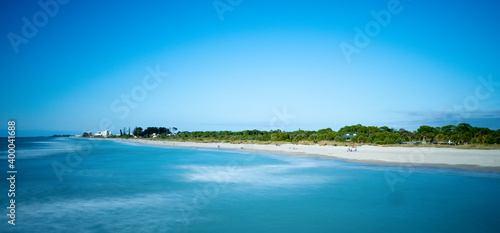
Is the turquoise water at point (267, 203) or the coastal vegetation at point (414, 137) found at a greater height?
the coastal vegetation at point (414, 137)

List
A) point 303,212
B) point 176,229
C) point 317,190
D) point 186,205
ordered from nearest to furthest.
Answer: point 176,229 → point 303,212 → point 186,205 → point 317,190

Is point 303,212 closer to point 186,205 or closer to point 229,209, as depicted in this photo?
point 229,209

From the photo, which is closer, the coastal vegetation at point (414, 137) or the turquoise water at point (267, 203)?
the turquoise water at point (267, 203)

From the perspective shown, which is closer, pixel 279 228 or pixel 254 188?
pixel 279 228

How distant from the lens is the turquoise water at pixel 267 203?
891cm

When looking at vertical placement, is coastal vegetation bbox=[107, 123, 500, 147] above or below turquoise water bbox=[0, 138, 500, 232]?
above

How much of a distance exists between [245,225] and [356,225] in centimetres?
346

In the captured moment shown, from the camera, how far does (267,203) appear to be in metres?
11.8

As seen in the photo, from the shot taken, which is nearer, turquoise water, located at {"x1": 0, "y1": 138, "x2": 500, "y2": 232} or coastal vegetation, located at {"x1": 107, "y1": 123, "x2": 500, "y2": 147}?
turquoise water, located at {"x1": 0, "y1": 138, "x2": 500, "y2": 232}

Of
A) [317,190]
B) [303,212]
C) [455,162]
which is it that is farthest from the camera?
[455,162]

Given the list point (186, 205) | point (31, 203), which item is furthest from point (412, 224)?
point (31, 203)

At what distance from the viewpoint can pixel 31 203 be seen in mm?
11945

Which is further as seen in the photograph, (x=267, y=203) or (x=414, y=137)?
(x=414, y=137)

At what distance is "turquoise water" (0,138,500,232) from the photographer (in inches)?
351
